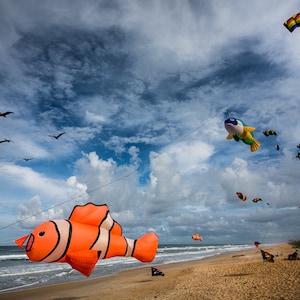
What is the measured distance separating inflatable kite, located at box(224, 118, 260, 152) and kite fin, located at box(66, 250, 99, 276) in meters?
5.05

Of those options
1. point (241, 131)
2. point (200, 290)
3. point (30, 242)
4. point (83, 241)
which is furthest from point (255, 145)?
point (200, 290)

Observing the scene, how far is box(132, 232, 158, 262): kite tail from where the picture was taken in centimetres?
442

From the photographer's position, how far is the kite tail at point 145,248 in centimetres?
442

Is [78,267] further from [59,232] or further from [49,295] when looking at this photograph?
[49,295]

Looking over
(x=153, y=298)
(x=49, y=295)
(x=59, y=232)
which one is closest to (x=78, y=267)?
(x=59, y=232)

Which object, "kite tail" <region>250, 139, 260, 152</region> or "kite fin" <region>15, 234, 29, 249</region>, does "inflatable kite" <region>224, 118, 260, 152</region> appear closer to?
"kite tail" <region>250, 139, 260, 152</region>

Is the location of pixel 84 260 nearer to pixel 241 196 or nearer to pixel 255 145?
pixel 255 145

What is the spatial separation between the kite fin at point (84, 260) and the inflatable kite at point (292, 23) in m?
7.16

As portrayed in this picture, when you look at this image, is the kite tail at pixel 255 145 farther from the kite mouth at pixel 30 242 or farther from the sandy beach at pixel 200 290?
the sandy beach at pixel 200 290

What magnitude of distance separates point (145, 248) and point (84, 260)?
112cm

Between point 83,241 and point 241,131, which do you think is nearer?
point 83,241

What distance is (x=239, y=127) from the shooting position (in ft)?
24.3

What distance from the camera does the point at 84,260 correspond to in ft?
12.2

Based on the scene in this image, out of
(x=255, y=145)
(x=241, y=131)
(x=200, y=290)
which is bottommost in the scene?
(x=200, y=290)
